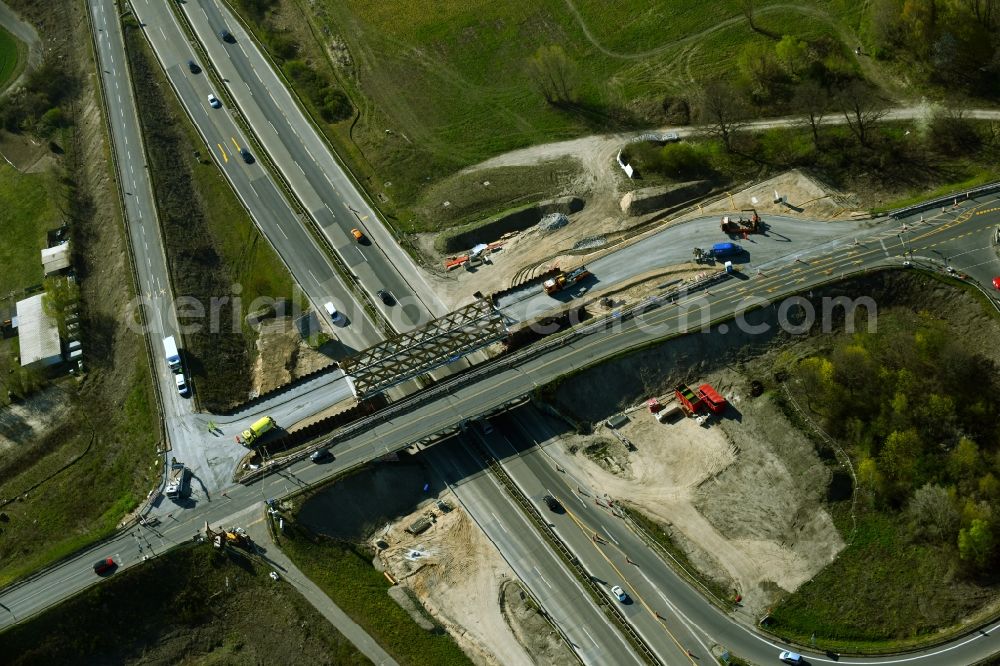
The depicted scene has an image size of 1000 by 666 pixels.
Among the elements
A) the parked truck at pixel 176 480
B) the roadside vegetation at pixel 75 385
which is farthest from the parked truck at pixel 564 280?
the roadside vegetation at pixel 75 385

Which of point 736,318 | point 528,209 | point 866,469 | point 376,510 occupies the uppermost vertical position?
point 528,209

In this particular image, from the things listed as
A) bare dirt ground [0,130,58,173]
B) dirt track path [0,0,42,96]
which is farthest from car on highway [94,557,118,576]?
A: dirt track path [0,0,42,96]

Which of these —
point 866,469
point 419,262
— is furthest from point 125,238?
point 866,469

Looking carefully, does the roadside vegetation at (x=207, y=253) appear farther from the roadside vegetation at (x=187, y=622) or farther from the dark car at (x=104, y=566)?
the roadside vegetation at (x=187, y=622)

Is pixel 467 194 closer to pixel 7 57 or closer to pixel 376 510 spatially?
pixel 376 510

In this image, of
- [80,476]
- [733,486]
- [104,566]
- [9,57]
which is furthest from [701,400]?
[9,57]
